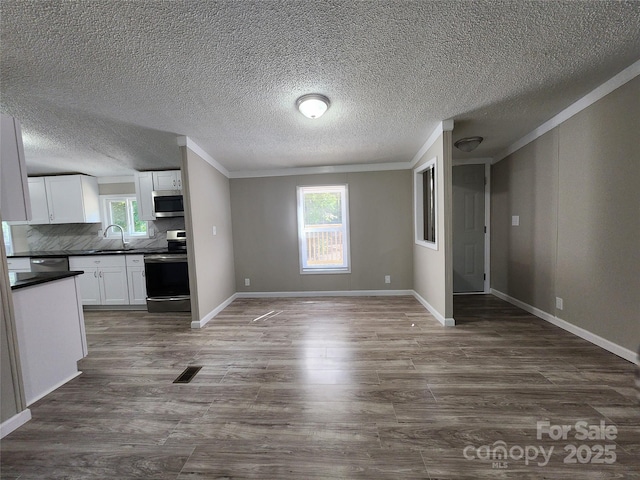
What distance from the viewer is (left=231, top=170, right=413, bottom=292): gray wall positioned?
14.1 feet

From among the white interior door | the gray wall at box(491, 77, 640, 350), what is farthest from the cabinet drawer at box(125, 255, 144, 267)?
the gray wall at box(491, 77, 640, 350)

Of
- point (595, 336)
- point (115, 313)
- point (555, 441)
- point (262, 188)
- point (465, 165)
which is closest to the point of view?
point (555, 441)

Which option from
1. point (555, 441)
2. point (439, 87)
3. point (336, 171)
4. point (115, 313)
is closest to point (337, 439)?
point (555, 441)

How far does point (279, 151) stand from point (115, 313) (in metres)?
3.55

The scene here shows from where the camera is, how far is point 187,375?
210cm

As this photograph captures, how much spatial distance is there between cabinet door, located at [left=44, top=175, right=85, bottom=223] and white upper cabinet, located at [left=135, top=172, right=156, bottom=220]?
42.3 inches

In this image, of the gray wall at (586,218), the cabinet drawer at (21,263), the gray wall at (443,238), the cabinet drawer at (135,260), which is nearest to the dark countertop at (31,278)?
the cabinet drawer at (135,260)

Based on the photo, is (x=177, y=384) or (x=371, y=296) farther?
(x=371, y=296)

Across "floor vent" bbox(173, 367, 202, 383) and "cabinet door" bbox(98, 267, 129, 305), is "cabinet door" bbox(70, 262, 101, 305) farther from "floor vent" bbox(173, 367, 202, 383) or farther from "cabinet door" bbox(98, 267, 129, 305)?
"floor vent" bbox(173, 367, 202, 383)

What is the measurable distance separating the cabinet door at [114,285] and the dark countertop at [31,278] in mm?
1951

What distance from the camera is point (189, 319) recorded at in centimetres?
346

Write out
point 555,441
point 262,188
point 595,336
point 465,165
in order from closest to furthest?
point 555,441
point 595,336
point 465,165
point 262,188

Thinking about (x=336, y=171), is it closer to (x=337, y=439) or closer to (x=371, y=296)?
(x=371, y=296)

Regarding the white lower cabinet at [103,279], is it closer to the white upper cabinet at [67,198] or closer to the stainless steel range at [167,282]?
the stainless steel range at [167,282]
